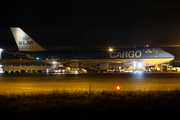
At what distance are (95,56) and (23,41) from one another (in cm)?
1991

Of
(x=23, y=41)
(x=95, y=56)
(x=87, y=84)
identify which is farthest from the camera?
(x=23, y=41)

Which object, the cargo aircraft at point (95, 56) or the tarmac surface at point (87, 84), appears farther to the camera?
the cargo aircraft at point (95, 56)

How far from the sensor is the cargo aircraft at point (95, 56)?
41281mm

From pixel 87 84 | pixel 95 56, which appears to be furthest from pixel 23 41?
pixel 87 84

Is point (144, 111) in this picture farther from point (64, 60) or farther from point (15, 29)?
point (15, 29)

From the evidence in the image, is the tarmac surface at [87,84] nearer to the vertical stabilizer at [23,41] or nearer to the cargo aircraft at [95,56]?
the cargo aircraft at [95,56]

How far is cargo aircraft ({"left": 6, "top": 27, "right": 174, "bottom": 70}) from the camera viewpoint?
1625 inches

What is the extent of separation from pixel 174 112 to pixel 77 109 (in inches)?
162

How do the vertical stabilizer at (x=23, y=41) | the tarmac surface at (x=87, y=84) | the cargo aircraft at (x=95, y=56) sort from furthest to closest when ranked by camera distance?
the vertical stabilizer at (x=23, y=41) < the cargo aircraft at (x=95, y=56) < the tarmac surface at (x=87, y=84)

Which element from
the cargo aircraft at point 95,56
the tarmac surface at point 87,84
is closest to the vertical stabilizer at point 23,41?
the cargo aircraft at point 95,56

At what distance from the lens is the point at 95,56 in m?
42.7

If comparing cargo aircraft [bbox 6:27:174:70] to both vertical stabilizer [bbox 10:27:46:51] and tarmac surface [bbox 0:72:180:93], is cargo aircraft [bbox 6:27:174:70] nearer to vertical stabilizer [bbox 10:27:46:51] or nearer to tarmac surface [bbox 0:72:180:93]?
vertical stabilizer [bbox 10:27:46:51]

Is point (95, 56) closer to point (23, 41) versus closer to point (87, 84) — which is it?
point (23, 41)

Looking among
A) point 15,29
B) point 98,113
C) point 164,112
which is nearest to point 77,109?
point 98,113
